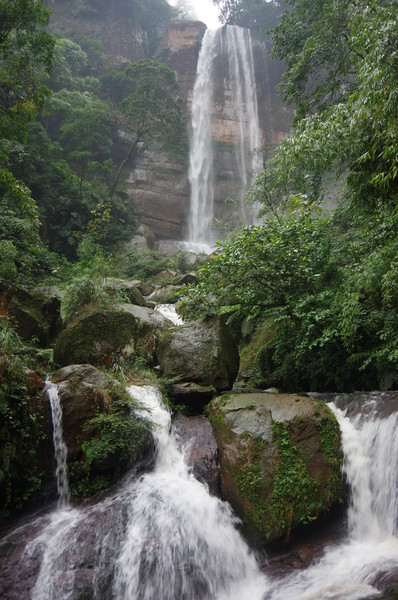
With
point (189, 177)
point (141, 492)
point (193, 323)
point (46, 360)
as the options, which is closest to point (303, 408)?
point (141, 492)

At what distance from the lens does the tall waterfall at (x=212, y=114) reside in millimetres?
27141

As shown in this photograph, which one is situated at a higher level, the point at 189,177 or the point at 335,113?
the point at 189,177

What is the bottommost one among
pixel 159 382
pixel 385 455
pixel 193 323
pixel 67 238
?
pixel 385 455

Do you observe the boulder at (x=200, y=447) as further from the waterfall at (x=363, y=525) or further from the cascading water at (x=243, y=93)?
the cascading water at (x=243, y=93)

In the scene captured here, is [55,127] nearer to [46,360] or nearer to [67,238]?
[67,238]

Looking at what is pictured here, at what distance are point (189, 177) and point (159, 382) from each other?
76.7 ft

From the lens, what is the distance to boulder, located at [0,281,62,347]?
7773 millimetres

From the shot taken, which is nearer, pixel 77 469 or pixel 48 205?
pixel 77 469

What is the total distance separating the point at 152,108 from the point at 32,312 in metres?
19.8

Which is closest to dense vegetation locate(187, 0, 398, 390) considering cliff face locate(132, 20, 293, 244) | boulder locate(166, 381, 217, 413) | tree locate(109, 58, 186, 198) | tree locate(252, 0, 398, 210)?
tree locate(252, 0, 398, 210)

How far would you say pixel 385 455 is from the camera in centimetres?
458

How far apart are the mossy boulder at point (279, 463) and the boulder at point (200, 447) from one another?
164mm

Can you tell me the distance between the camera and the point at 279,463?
15.4 feet

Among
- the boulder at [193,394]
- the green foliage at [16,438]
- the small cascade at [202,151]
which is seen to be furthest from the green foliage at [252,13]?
the green foliage at [16,438]
